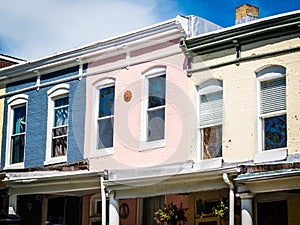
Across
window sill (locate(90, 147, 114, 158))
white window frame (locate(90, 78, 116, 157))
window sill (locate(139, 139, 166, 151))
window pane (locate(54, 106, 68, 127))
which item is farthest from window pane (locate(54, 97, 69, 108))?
window sill (locate(139, 139, 166, 151))

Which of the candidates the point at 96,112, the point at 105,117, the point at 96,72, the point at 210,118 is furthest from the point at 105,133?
the point at 210,118

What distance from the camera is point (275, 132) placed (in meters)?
15.6

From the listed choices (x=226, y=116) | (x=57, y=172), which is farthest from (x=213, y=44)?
(x=57, y=172)

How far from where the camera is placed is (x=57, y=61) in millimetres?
20531

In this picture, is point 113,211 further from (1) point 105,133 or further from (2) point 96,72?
(2) point 96,72

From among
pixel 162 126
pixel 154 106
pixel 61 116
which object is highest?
pixel 61 116

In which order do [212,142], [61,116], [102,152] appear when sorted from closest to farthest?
[212,142]
[102,152]
[61,116]

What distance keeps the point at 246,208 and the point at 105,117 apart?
5890 mm

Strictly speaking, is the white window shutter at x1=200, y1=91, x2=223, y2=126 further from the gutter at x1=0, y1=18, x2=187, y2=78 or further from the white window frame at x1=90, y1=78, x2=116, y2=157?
the white window frame at x1=90, y1=78, x2=116, y2=157

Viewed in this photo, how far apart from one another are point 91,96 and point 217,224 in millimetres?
5173

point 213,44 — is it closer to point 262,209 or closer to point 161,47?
point 161,47

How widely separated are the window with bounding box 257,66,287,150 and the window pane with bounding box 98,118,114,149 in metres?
4.68

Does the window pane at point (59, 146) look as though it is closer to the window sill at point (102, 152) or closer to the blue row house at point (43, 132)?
the blue row house at point (43, 132)

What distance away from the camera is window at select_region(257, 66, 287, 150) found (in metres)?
15.5
